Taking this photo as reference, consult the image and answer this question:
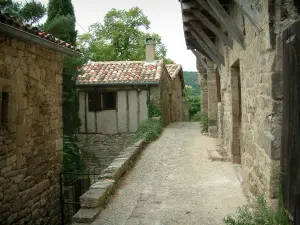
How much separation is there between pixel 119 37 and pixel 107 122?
47.8 ft

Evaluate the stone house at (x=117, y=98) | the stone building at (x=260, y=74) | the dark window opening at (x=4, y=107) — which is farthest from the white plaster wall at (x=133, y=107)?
the dark window opening at (x=4, y=107)

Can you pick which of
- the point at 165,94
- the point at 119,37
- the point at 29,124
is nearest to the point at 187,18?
the point at 29,124

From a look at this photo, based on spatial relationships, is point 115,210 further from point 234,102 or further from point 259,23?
point 234,102

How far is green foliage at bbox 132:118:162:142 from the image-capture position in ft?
34.5

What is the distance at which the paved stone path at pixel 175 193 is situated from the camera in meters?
4.18

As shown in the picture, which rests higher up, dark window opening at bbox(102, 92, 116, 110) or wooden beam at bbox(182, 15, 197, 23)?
wooden beam at bbox(182, 15, 197, 23)

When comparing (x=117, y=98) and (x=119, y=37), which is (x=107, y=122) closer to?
(x=117, y=98)

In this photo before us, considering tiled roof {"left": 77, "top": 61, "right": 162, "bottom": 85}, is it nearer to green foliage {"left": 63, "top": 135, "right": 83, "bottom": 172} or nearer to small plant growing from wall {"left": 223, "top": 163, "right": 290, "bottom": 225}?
green foliage {"left": 63, "top": 135, "right": 83, "bottom": 172}

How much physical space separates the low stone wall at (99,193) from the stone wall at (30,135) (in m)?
1.12

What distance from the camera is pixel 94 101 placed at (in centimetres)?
1357

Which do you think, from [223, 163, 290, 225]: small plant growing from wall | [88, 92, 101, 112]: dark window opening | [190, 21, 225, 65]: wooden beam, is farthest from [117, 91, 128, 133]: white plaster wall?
[223, 163, 290, 225]: small plant growing from wall

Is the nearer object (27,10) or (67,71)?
(27,10)

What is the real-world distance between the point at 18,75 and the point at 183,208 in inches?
132

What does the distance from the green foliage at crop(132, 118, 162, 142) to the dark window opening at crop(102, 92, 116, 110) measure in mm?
1735
